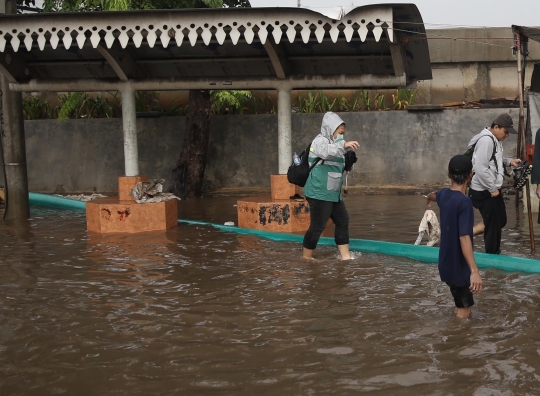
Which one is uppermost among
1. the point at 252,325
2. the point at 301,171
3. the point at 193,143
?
the point at 193,143

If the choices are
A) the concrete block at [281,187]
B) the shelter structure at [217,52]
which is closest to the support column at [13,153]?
the shelter structure at [217,52]

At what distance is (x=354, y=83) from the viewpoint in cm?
1066

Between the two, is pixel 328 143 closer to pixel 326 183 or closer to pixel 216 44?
pixel 326 183

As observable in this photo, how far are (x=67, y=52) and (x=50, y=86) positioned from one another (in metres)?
0.61

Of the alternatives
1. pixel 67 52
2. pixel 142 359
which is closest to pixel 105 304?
pixel 142 359

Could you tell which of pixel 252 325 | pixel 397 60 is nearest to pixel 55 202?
pixel 397 60

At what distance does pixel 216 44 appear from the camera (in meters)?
11.0

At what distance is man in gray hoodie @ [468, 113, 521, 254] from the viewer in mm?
7867

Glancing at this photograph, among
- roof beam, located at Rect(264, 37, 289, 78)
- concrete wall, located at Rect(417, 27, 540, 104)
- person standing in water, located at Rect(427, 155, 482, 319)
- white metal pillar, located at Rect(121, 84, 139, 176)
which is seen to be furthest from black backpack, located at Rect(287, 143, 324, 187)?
concrete wall, located at Rect(417, 27, 540, 104)

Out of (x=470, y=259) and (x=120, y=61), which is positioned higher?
(x=120, y=61)

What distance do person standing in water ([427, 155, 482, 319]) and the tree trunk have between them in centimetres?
939

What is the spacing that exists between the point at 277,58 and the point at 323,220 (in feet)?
10.2

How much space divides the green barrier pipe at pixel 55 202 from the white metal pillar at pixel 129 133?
2681 millimetres

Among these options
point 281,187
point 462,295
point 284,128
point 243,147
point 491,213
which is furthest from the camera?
point 243,147
